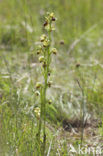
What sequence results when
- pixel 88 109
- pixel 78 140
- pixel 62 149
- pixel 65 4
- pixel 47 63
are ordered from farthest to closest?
pixel 65 4 < pixel 88 109 < pixel 78 140 < pixel 62 149 < pixel 47 63

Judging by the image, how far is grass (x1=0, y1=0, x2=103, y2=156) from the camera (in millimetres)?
1943

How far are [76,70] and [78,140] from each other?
173cm

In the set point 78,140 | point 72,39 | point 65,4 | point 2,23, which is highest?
point 65,4

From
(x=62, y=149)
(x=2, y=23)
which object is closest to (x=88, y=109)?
(x=62, y=149)

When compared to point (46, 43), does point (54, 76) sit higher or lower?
lower

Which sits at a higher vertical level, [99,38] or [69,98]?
[99,38]

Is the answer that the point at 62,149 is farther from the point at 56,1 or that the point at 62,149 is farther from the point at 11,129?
the point at 56,1

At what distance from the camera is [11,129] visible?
197cm

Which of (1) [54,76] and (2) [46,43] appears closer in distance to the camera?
(2) [46,43]

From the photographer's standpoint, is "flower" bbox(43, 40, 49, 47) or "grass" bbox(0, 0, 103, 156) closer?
"flower" bbox(43, 40, 49, 47)

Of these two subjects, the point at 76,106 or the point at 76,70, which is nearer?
the point at 76,106

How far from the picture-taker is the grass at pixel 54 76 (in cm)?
194

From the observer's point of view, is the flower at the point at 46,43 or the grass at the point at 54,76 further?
the grass at the point at 54,76

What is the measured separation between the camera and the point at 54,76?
2.49 metres
